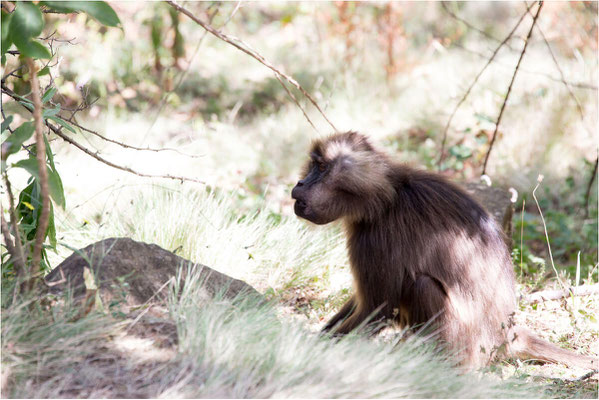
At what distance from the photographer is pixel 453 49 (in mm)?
11039

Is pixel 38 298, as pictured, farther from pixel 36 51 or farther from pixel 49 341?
pixel 36 51

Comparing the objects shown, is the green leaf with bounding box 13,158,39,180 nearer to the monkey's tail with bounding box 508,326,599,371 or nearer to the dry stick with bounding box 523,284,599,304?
the monkey's tail with bounding box 508,326,599,371

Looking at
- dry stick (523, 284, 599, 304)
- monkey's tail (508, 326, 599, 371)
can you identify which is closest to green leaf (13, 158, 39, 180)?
monkey's tail (508, 326, 599, 371)

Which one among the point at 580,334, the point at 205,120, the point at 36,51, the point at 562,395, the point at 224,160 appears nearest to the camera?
the point at 36,51

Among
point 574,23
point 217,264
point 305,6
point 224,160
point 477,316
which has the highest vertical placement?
point 305,6

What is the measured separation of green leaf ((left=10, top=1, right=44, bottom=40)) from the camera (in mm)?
2549

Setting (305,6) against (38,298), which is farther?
(305,6)

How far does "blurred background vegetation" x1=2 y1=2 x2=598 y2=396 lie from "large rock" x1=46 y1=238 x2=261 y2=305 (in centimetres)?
60

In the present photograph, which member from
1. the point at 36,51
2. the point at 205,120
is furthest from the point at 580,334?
the point at 205,120

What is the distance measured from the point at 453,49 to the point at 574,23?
1.95 m

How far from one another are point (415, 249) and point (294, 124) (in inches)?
211

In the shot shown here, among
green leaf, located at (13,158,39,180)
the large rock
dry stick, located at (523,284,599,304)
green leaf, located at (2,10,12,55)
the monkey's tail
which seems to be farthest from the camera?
dry stick, located at (523,284,599,304)

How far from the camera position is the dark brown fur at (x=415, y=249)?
11.6 ft

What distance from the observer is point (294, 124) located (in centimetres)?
873
